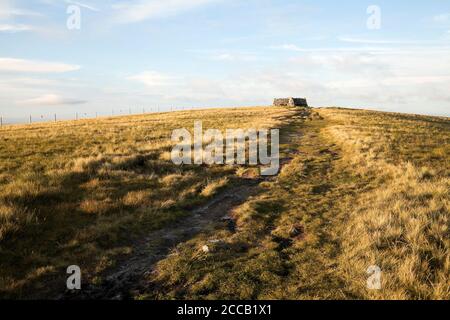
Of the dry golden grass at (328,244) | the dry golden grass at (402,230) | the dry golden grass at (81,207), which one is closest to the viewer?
the dry golden grass at (402,230)

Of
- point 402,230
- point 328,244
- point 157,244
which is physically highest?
point 402,230

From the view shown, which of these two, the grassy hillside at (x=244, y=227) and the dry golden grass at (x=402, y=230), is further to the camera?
the grassy hillside at (x=244, y=227)

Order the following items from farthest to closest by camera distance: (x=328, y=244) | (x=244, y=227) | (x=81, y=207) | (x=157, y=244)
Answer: (x=81, y=207), (x=244, y=227), (x=157, y=244), (x=328, y=244)

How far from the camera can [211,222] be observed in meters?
11.2

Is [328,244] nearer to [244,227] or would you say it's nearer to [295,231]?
[295,231]

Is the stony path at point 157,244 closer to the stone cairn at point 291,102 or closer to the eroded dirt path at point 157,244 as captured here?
the eroded dirt path at point 157,244

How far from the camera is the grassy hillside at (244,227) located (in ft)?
23.8

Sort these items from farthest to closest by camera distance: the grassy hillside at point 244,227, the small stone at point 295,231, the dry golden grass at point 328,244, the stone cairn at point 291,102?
the stone cairn at point 291,102, the small stone at point 295,231, the grassy hillside at point 244,227, the dry golden grass at point 328,244

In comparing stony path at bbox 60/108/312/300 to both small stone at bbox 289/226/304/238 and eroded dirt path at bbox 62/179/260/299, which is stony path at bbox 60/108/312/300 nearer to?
eroded dirt path at bbox 62/179/260/299

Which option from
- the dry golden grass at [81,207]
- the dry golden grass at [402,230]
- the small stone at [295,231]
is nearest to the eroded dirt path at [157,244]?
the dry golden grass at [81,207]

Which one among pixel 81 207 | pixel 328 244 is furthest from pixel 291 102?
pixel 328 244

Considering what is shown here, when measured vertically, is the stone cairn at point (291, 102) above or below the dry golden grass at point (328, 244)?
above

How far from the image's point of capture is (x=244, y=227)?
10.5m

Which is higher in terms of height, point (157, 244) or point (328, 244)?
point (328, 244)
